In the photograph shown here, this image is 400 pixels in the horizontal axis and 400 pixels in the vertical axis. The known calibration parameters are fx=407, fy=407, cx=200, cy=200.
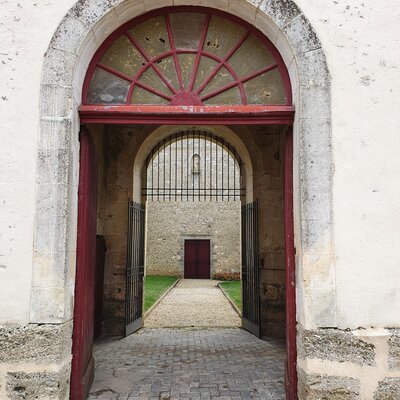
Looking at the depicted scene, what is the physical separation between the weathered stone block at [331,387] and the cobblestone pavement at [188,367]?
0.80 meters

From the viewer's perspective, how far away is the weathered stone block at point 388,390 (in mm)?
3217

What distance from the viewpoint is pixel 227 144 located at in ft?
28.0

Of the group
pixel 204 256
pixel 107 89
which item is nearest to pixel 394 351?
pixel 107 89

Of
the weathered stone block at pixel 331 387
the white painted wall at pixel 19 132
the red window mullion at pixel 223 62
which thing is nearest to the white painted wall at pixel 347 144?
the white painted wall at pixel 19 132

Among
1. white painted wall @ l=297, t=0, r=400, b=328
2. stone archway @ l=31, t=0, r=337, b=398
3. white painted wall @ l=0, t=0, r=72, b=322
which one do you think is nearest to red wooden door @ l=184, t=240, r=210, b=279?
stone archway @ l=31, t=0, r=337, b=398

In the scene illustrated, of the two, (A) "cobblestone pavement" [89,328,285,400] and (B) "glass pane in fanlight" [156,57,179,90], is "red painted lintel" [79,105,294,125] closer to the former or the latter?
(B) "glass pane in fanlight" [156,57,179,90]

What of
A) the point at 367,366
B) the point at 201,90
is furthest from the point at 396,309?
the point at 201,90

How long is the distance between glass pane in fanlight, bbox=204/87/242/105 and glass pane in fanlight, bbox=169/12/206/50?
0.55 m

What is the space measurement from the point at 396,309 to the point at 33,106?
3.45m

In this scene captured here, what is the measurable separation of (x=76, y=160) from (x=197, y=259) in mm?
17332

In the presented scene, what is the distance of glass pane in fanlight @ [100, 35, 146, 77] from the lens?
3898mm

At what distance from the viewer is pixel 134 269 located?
727 cm

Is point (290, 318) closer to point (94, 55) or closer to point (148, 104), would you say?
point (148, 104)

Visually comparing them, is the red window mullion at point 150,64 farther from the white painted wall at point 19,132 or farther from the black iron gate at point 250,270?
the black iron gate at point 250,270
